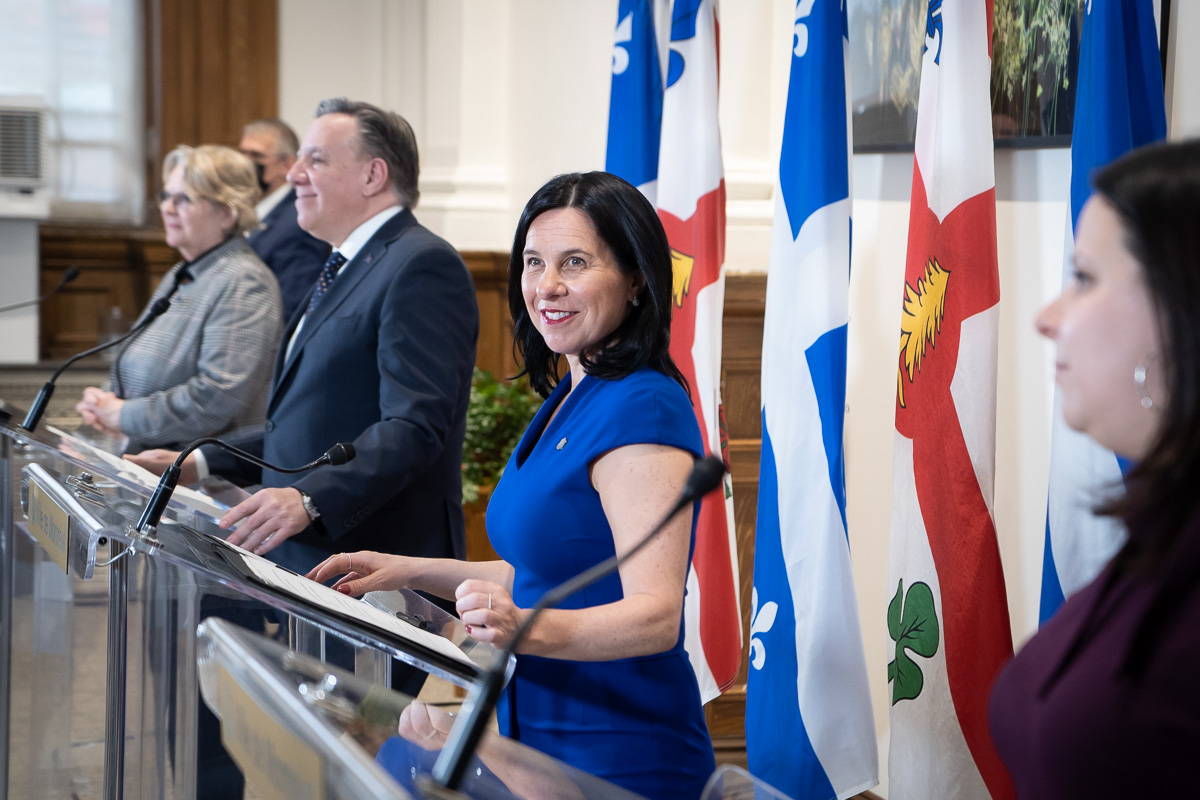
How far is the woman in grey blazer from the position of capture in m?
2.83

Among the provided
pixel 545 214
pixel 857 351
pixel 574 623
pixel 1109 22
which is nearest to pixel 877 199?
pixel 857 351

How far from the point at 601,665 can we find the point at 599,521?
18cm

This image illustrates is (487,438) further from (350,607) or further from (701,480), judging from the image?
(701,480)

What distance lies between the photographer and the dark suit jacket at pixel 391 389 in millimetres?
2092

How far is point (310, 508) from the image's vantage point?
196 centimetres

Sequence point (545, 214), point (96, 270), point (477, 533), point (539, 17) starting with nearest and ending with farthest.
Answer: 1. point (545, 214)
2. point (477, 533)
3. point (539, 17)
4. point (96, 270)

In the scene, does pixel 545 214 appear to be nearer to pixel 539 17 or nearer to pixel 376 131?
pixel 376 131

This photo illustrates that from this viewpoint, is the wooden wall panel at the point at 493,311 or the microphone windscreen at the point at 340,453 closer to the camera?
the microphone windscreen at the point at 340,453

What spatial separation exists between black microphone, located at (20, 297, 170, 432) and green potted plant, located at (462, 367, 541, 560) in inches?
48.7

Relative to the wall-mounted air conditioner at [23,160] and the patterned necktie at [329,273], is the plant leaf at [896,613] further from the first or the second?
the wall-mounted air conditioner at [23,160]

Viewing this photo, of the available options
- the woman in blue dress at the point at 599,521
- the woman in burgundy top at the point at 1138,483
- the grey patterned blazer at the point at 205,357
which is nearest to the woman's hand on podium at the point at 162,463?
the grey patterned blazer at the point at 205,357

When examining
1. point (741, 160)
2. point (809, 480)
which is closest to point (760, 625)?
point (809, 480)

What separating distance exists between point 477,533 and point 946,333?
7.53 feet

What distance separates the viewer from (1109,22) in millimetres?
1601
